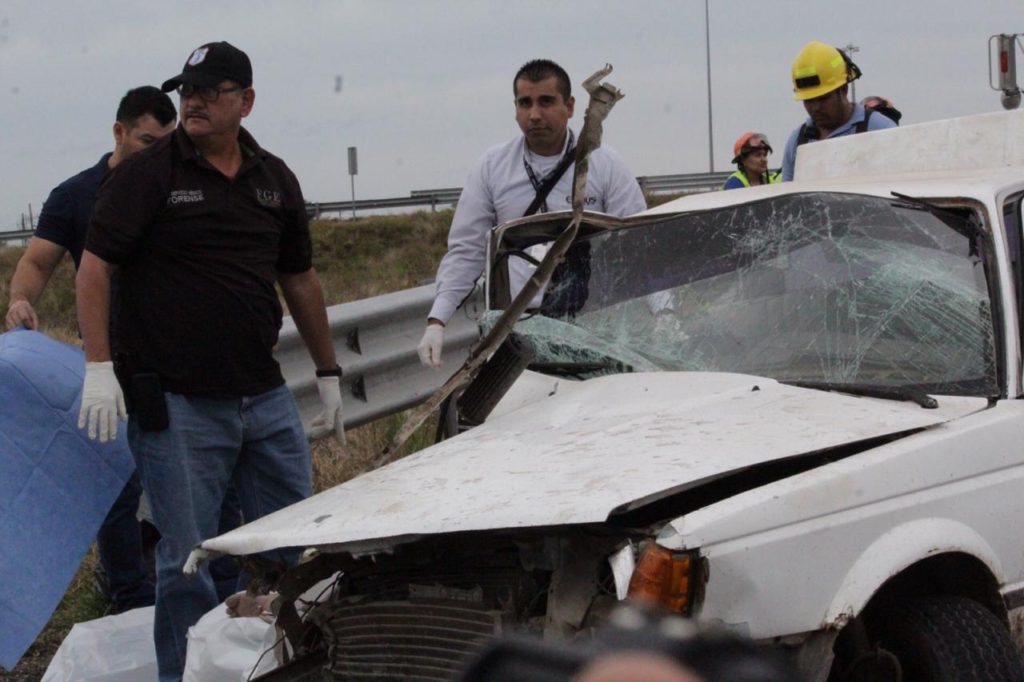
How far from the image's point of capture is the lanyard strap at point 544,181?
5613 mm

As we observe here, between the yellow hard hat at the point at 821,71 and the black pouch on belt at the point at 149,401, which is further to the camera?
the yellow hard hat at the point at 821,71

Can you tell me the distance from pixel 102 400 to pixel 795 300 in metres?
2.10

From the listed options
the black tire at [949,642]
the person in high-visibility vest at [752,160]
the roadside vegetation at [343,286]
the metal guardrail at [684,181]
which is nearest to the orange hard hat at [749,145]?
the person in high-visibility vest at [752,160]

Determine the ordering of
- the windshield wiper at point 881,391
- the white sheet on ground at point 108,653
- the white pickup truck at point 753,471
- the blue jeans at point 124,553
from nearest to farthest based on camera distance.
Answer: the white pickup truck at point 753,471
the windshield wiper at point 881,391
the white sheet on ground at point 108,653
the blue jeans at point 124,553

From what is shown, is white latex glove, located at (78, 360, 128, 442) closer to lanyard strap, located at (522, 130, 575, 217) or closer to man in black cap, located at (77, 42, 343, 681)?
man in black cap, located at (77, 42, 343, 681)

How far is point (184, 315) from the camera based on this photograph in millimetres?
4578

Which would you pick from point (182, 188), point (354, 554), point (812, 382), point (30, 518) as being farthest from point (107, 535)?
point (812, 382)

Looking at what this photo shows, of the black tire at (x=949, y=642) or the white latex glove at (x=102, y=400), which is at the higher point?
the white latex glove at (x=102, y=400)

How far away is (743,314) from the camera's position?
4133 mm

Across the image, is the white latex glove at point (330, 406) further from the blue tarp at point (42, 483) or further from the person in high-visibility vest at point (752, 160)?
the person in high-visibility vest at point (752, 160)

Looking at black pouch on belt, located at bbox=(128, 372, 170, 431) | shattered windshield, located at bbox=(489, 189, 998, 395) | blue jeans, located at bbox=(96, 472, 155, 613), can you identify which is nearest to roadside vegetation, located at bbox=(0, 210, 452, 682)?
blue jeans, located at bbox=(96, 472, 155, 613)

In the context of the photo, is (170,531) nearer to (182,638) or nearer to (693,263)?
(182,638)

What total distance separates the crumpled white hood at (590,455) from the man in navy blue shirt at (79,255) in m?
1.90

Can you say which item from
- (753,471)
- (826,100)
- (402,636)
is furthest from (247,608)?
(826,100)
